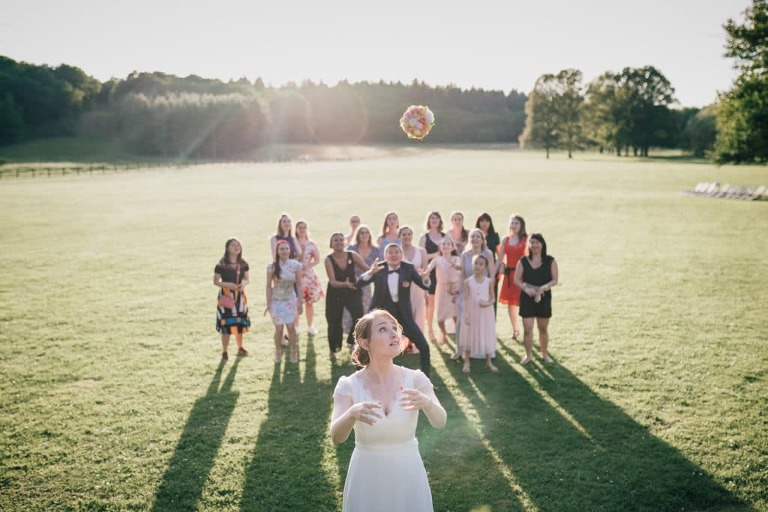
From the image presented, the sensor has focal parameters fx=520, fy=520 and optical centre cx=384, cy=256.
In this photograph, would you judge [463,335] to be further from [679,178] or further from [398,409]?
[679,178]

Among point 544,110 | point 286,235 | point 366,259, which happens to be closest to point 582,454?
point 366,259

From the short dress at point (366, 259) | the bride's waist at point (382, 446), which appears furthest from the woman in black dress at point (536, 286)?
the bride's waist at point (382, 446)

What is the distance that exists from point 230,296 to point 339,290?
1869 millimetres

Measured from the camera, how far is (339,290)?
29.8ft

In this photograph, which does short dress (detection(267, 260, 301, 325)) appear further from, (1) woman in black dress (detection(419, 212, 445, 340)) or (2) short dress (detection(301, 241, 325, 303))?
(1) woman in black dress (detection(419, 212, 445, 340))

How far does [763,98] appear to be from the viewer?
31.5m

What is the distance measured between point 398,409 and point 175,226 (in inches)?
911

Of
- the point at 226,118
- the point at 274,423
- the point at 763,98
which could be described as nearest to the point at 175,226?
the point at 274,423

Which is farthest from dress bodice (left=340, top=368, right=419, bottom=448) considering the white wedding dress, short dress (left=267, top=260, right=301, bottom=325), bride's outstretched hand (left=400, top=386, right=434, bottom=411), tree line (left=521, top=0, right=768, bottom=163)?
tree line (left=521, top=0, right=768, bottom=163)

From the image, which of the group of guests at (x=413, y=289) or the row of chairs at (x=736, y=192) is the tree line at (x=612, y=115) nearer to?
the row of chairs at (x=736, y=192)

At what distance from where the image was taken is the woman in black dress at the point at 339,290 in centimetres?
905

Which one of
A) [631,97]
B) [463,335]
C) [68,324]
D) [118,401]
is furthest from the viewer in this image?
[631,97]

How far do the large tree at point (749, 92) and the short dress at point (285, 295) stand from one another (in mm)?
33799

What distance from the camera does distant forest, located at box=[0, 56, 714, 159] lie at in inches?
3536
